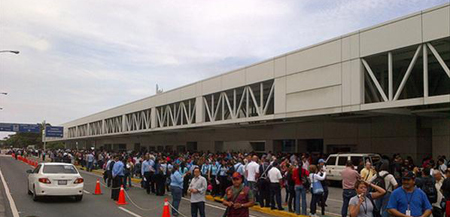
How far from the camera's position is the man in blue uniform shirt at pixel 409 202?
6289 millimetres

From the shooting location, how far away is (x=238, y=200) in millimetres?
7387

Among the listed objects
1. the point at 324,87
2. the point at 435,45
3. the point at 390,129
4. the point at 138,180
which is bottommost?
the point at 138,180

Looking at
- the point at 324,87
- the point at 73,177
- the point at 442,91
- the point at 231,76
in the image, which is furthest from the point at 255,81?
the point at 73,177

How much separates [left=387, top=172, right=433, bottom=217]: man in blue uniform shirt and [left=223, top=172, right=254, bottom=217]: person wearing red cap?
2269 mm

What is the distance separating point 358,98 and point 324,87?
8.70 ft

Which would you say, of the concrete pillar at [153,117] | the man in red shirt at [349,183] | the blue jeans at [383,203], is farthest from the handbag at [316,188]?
the concrete pillar at [153,117]

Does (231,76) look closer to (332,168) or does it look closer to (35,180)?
(332,168)

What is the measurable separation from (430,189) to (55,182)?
39.0ft

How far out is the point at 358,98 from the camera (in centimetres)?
2080

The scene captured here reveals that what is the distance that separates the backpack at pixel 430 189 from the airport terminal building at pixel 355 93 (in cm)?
816

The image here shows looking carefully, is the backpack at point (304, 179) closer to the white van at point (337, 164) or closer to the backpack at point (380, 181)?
the backpack at point (380, 181)

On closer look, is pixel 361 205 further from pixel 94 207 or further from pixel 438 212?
pixel 94 207

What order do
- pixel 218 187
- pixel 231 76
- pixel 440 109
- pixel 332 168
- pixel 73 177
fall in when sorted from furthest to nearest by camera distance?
1. pixel 231 76
2. pixel 332 168
3. pixel 440 109
4. pixel 218 187
5. pixel 73 177

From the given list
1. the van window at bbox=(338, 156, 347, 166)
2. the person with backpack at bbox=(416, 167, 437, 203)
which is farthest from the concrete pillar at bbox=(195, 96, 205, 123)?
the person with backpack at bbox=(416, 167, 437, 203)
